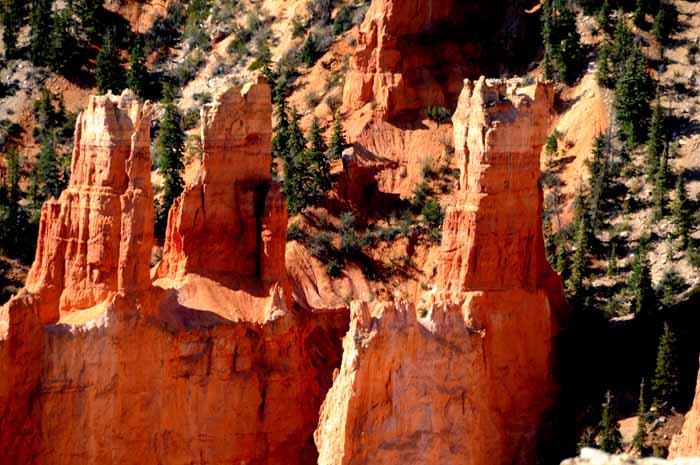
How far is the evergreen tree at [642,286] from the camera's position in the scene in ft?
214

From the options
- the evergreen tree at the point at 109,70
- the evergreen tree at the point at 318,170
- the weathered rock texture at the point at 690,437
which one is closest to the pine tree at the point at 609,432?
the weathered rock texture at the point at 690,437

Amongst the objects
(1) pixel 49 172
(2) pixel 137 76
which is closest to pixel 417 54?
(1) pixel 49 172

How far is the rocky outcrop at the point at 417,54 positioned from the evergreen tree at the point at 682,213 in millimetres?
16298

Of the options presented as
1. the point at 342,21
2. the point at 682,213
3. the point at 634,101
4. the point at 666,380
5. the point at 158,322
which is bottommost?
the point at 666,380

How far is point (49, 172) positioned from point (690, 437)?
4686cm

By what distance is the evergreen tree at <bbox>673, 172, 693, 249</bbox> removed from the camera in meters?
73.3

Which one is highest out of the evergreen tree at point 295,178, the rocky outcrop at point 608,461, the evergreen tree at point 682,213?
the evergreen tree at point 295,178

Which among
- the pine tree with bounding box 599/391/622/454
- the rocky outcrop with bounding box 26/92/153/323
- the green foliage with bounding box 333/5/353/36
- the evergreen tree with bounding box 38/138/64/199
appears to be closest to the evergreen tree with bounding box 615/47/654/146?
the green foliage with bounding box 333/5/353/36

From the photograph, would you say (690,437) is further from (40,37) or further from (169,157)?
(40,37)

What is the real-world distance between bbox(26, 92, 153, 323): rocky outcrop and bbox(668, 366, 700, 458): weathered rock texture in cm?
1585

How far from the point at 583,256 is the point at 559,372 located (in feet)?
50.0

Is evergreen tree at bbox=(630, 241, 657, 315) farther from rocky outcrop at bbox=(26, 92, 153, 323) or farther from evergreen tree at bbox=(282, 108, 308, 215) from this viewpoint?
evergreen tree at bbox=(282, 108, 308, 215)

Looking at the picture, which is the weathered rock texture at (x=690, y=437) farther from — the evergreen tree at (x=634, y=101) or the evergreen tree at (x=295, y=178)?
the evergreen tree at (x=295, y=178)

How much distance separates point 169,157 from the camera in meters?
88.1
